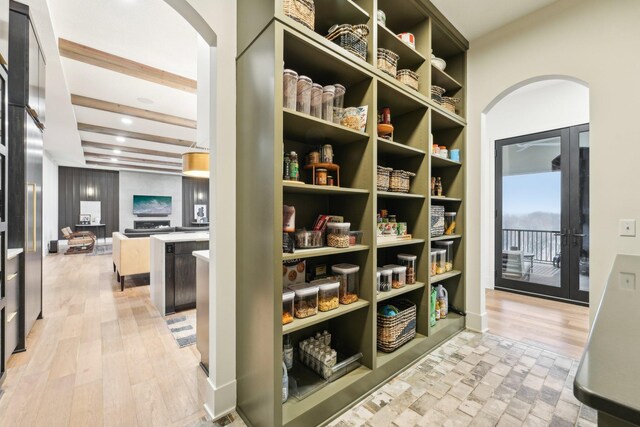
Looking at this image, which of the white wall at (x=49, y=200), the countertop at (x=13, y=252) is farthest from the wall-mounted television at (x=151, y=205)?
the countertop at (x=13, y=252)

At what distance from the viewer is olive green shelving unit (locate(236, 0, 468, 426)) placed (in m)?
1.38

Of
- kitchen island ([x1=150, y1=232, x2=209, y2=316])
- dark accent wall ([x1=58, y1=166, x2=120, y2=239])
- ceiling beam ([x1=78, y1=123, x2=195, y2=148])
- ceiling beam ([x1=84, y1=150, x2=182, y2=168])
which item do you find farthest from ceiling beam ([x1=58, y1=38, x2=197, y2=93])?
dark accent wall ([x1=58, y1=166, x2=120, y2=239])

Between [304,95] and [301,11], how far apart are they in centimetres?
42

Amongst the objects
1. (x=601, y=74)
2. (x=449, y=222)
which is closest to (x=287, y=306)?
(x=449, y=222)

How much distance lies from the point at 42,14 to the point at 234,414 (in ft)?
11.8

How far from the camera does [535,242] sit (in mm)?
3980

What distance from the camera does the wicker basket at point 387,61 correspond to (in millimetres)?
1971

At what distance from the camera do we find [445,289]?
9.30 ft

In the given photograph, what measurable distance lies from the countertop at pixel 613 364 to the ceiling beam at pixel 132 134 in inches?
290

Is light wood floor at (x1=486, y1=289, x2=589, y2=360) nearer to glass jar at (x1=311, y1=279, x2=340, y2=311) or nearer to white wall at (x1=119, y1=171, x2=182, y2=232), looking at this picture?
glass jar at (x1=311, y1=279, x2=340, y2=311)

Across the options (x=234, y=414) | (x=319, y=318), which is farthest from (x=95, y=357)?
(x=319, y=318)

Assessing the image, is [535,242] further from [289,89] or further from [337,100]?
[289,89]

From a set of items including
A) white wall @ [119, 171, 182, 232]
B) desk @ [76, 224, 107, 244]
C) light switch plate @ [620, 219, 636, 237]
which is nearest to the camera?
light switch plate @ [620, 219, 636, 237]

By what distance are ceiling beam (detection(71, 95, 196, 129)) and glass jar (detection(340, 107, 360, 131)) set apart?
4.52 meters
